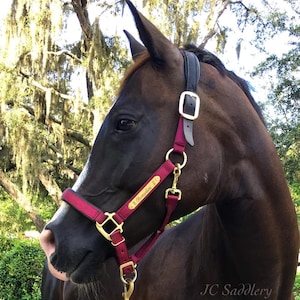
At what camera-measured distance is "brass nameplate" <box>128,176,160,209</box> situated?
149 centimetres

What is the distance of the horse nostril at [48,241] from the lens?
4.86ft

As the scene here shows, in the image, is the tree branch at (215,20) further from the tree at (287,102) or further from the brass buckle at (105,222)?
the brass buckle at (105,222)

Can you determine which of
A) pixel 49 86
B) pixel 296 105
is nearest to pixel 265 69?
pixel 296 105

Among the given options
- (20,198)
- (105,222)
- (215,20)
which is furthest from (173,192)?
(215,20)

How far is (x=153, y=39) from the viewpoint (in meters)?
1.50

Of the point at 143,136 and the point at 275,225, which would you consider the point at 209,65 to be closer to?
the point at 143,136

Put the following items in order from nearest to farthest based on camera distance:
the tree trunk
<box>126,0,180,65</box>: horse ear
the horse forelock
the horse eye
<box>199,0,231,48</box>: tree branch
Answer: <box>126,0,180,65</box>: horse ear
the horse eye
the horse forelock
<box>199,0,231,48</box>: tree branch
the tree trunk

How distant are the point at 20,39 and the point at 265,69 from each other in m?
7.30

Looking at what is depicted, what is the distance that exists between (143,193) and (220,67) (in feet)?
2.35

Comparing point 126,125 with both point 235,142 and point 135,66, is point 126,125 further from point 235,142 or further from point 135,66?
point 235,142

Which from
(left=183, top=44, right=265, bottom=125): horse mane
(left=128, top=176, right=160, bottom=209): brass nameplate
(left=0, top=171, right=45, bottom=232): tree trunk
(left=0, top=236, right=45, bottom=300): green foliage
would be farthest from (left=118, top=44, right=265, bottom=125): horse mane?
(left=0, top=171, right=45, bottom=232): tree trunk

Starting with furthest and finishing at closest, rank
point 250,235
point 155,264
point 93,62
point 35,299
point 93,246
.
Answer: point 93,62
point 35,299
point 155,264
point 250,235
point 93,246

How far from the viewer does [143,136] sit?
1528mm

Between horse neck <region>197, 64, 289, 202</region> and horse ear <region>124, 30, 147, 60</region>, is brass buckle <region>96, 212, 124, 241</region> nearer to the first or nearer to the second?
horse neck <region>197, 64, 289, 202</region>
